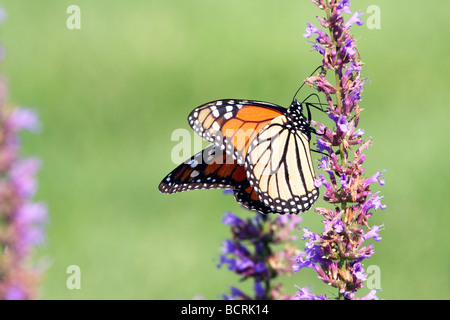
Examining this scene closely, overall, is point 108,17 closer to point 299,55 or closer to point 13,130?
point 299,55

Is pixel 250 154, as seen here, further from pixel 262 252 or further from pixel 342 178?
pixel 342 178

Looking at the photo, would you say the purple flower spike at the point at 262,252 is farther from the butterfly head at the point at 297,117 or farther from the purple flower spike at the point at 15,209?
the purple flower spike at the point at 15,209

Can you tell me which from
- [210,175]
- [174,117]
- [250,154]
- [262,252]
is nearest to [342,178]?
[262,252]

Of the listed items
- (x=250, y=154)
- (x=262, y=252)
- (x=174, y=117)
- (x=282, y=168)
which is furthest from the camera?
(x=174, y=117)

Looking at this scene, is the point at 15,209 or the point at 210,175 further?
the point at 210,175

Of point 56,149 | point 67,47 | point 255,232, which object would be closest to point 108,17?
point 67,47

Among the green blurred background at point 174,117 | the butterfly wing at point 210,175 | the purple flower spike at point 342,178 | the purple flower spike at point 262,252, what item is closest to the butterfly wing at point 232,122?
the butterfly wing at point 210,175

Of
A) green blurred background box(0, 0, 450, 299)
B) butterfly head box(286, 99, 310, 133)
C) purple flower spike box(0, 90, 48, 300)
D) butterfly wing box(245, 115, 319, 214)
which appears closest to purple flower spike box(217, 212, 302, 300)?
butterfly wing box(245, 115, 319, 214)
